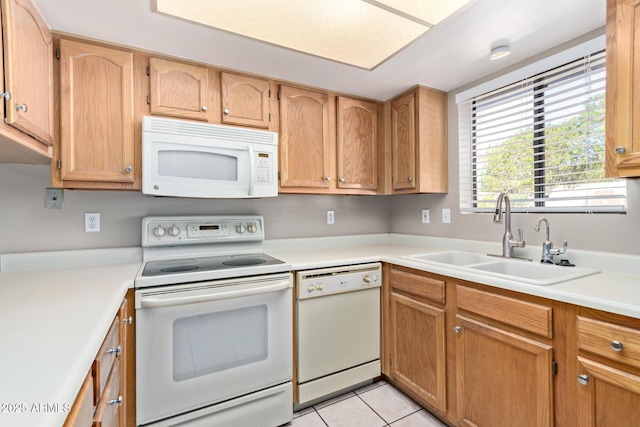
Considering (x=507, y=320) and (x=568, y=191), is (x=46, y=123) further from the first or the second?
(x=568, y=191)

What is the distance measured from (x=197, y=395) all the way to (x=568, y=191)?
7.21 ft

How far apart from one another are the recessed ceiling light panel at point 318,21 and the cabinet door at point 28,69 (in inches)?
19.3

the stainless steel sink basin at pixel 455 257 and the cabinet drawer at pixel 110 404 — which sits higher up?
the stainless steel sink basin at pixel 455 257

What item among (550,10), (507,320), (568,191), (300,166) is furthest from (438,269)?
(550,10)

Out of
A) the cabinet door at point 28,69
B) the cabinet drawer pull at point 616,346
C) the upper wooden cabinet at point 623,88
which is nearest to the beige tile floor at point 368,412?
the cabinet drawer pull at point 616,346

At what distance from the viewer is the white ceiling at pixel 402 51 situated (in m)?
1.35

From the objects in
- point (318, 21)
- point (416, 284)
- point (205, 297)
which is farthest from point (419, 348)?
point (318, 21)

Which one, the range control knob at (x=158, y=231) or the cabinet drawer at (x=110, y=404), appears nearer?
the cabinet drawer at (x=110, y=404)

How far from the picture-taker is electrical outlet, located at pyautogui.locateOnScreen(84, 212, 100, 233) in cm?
179

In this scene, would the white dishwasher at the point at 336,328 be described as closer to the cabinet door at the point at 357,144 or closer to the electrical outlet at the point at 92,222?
the cabinet door at the point at 357,144

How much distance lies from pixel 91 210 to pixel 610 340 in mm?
2511

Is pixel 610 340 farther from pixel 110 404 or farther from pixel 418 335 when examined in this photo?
pixel 110 404

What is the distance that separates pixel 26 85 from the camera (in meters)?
1.21

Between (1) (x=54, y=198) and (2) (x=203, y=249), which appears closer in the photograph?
(1) (x=54, y=198)
